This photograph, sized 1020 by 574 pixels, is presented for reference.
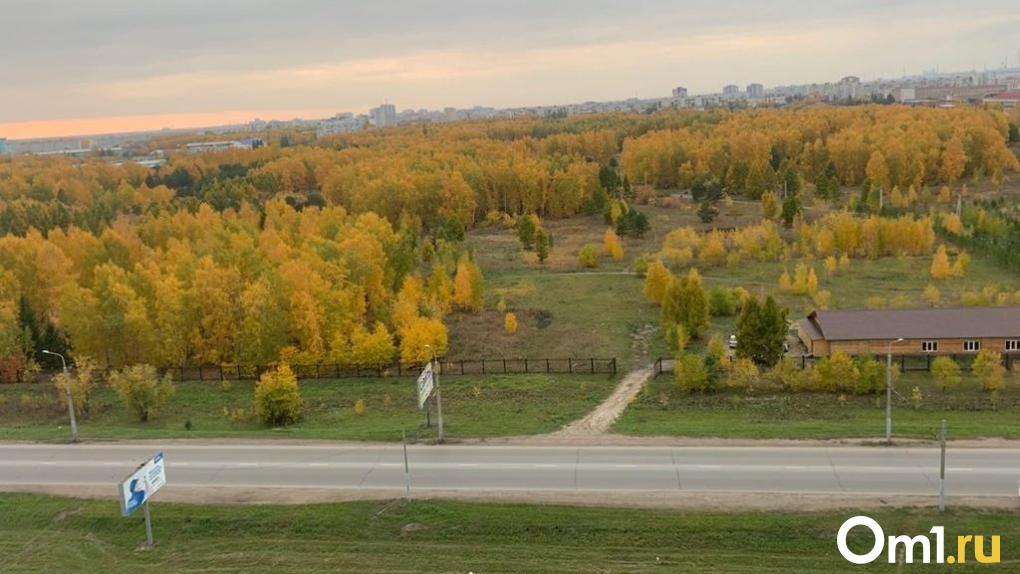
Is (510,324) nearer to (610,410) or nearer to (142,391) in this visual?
(610,410)

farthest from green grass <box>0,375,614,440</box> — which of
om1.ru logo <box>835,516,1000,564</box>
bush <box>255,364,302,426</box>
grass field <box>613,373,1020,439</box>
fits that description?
om1.ru logo <box>835,516,1000,564</box>

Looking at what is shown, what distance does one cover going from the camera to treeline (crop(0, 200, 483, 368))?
144 ft

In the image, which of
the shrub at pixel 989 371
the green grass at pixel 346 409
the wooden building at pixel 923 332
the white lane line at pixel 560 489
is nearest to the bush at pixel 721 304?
the wooden building at pixel 923 332

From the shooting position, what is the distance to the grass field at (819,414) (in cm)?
2967

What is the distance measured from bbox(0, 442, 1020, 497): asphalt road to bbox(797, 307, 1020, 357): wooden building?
13.4 m

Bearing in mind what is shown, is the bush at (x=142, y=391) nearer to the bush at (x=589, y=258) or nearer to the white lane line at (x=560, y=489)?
the white lane line at (x=560, y=489)

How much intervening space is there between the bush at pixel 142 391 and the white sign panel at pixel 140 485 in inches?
552

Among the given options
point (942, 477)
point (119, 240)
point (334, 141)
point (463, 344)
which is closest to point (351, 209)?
point (119, 240)

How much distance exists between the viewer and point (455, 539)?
23.2 meters

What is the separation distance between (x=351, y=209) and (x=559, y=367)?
2190 inches

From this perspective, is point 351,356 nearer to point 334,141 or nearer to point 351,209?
point 351,209

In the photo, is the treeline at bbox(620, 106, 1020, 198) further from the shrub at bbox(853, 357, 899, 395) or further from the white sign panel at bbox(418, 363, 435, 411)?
the white sign panel at bbox(418, 363, 435, 411)

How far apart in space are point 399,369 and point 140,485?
21025mm

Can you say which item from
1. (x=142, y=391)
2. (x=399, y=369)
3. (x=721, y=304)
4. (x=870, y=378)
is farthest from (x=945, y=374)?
(x=142, y=391)
